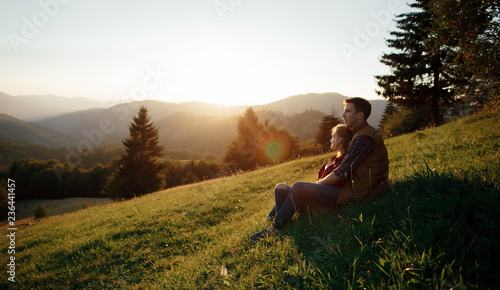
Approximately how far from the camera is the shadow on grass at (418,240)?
1820mm

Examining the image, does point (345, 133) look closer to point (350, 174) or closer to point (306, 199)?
point (350, 174)

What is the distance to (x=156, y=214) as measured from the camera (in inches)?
316

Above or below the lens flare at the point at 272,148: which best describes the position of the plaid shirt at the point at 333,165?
above

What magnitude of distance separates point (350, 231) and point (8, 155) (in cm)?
18460

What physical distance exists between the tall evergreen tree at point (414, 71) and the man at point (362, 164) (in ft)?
67.9

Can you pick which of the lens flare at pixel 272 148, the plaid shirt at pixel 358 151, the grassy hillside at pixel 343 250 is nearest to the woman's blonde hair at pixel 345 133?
the plaid shirt at pixel 358 151

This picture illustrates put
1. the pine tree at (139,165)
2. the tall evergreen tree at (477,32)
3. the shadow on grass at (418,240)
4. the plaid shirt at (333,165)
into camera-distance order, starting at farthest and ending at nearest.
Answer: the pine tree at (139,165)
the tall evergreen tree at (477,32)
the plaid shirt at (333,165)
the shadow on grass at (418,240)

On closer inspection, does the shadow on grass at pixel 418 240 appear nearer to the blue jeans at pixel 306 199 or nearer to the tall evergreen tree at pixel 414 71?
the blue jeans at pixel 306 199

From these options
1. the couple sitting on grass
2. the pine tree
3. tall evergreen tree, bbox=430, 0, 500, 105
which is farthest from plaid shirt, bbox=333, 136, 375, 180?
the pine tree

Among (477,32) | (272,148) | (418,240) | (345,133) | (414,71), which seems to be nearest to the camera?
(418,240)

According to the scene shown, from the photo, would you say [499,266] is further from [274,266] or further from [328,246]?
A: [274,266]

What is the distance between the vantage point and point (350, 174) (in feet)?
11.4

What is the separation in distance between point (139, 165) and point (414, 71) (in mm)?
40192

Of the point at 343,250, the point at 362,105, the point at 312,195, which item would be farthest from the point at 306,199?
the point at 362,105
